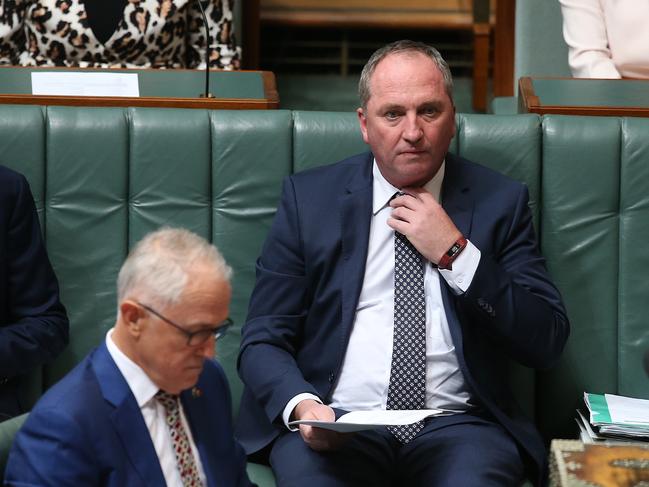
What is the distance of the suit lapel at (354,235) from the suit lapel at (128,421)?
2.81ft

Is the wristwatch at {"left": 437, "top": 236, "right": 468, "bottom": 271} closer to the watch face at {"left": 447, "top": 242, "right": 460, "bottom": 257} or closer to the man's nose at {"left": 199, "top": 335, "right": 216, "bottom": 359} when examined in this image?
the watch face at {"left": 447, "top": 242, "right": 460, "bottom": 257}

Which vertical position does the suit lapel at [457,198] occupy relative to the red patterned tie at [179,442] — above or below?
above

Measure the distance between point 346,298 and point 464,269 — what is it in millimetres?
284

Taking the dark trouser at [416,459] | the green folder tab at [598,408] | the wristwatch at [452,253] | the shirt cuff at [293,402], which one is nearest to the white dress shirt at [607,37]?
the green folder tab at [598,408]

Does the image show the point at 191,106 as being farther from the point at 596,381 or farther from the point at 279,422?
the point at 596,381

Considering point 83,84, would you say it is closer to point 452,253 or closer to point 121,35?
point 121,35

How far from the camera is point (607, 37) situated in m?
3.81

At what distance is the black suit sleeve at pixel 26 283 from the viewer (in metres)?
2.62

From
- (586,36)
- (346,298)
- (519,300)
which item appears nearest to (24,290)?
(346,298)

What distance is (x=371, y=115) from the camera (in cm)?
264

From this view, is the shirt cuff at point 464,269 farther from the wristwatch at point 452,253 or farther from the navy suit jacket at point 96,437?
the navy suit jacket at point 96,437

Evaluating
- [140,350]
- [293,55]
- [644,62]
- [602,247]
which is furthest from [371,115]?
[293,55]

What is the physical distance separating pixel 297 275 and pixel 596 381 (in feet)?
2.57

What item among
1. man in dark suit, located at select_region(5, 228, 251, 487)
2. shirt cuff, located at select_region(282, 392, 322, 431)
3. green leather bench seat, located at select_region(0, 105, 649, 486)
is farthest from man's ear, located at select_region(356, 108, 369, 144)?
man in dark suit, located at select_region(5, 228, 251, 487)
